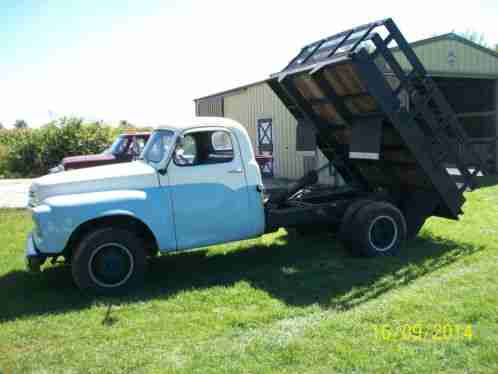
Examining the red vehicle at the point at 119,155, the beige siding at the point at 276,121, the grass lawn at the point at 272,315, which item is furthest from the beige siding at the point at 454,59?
the grass lawn at the point at 272,315

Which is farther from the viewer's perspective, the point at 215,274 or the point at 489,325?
the point at 215,274

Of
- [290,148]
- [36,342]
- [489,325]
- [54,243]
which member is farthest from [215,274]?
[290,148]

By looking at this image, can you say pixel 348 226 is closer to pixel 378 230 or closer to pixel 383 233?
pixel 378 230

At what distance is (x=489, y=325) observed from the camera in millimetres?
4723

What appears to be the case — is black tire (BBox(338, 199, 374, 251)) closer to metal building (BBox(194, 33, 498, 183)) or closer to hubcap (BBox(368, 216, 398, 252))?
hubcap (BBox(368, 216, 398, 252))

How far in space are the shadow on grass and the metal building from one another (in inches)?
264

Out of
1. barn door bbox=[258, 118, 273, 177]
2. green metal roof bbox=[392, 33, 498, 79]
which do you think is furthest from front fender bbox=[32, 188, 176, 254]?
barn door bbox=[258, 118, 273, 177]

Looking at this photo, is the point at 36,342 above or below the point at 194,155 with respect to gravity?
below

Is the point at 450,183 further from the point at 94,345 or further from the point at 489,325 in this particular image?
the point at 94,345

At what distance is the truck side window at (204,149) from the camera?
6.46 meters

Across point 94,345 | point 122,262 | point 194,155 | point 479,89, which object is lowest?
point 94,345

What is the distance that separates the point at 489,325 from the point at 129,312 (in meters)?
3.64

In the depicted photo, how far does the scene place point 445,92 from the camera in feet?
65.7

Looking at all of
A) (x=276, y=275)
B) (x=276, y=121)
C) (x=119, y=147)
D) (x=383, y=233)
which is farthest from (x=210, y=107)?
(x=276, y=275)
